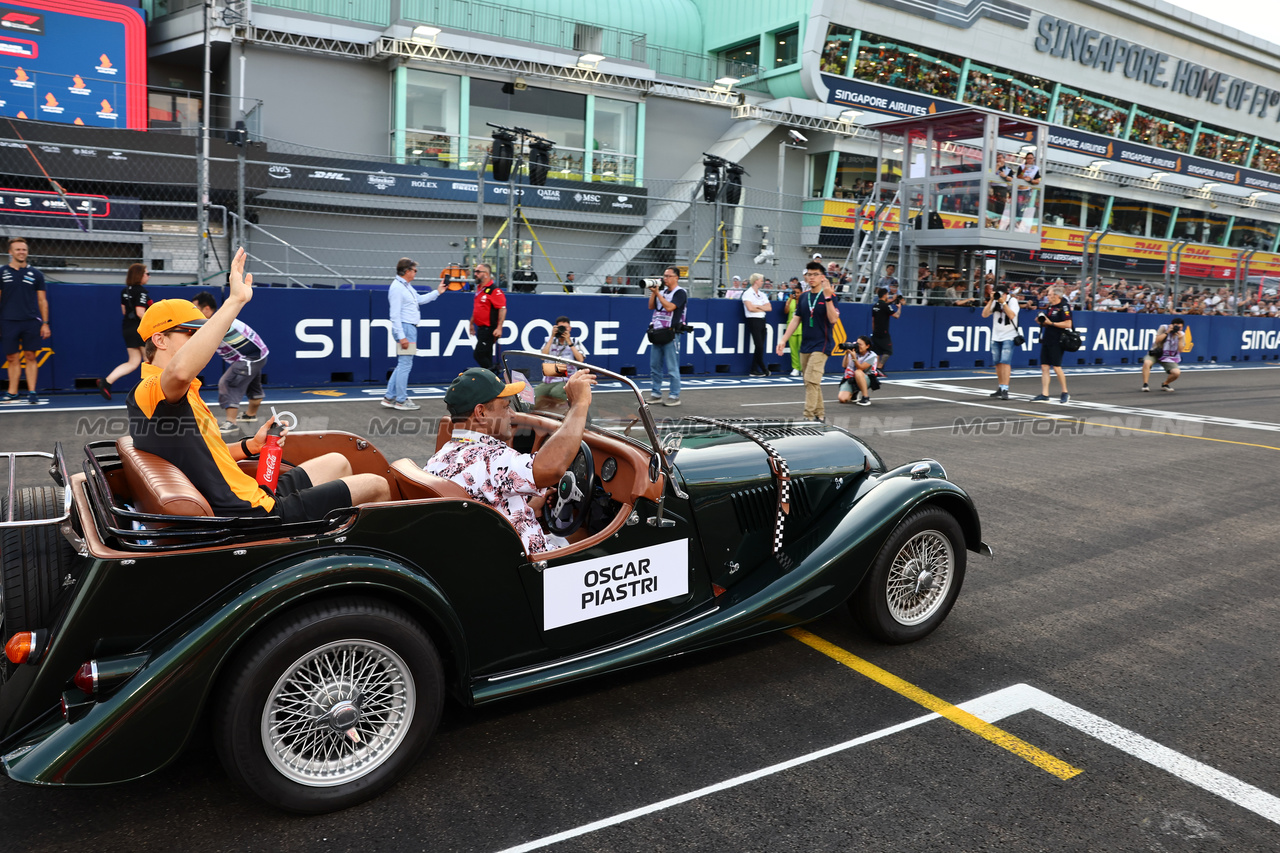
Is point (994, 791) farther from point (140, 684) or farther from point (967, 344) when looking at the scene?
point (967, 344)

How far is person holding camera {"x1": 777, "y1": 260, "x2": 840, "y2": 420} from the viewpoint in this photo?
393 inches

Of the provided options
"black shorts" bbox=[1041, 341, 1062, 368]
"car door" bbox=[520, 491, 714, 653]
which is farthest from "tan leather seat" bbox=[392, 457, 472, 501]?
"black shorts" bbox=[1041, 341, 1062, 368]

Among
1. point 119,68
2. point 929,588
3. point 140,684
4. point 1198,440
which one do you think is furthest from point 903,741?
point 119,68

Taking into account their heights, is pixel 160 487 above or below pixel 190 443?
below

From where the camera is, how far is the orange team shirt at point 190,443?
3.18m

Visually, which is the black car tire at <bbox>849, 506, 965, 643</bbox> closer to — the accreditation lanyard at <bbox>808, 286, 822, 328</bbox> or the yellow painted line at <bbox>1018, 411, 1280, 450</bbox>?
the accreditation lanyard at <bbox>808, 286, 822, 328</bbox>

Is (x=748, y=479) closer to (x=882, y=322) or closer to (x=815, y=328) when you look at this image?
(x=815, y=328)

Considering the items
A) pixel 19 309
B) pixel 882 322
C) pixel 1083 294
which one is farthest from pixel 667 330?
pixel 1083 294

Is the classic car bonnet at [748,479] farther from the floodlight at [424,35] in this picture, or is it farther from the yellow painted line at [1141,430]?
the floodlight at [424,35]

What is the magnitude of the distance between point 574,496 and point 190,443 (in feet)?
4.82

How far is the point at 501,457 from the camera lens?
3551 mm

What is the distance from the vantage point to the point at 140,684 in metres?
2.57

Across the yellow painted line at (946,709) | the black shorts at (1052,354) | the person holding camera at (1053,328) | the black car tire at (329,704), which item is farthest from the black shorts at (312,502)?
the black shorts at (1052,354)

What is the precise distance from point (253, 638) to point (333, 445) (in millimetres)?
1516
